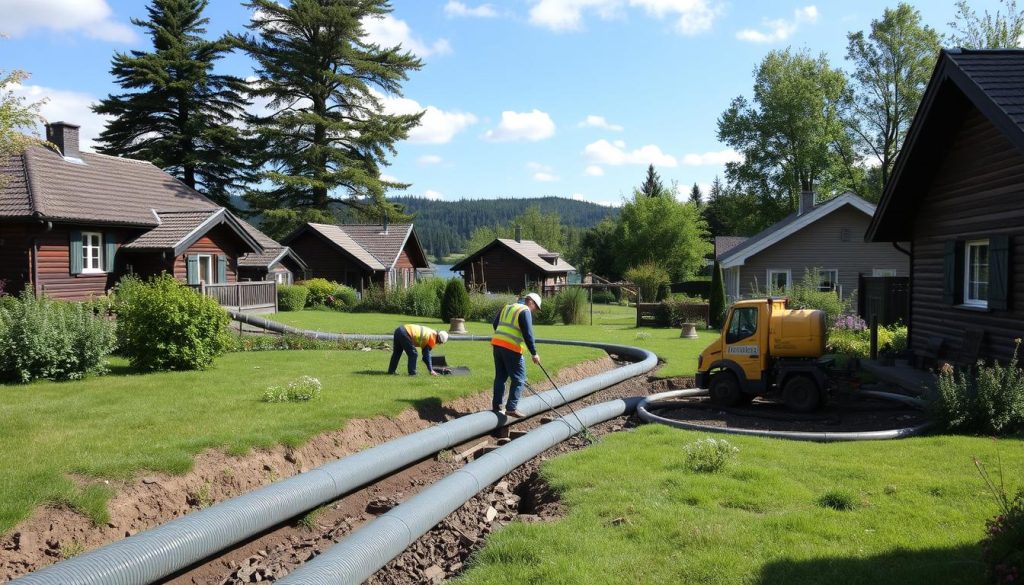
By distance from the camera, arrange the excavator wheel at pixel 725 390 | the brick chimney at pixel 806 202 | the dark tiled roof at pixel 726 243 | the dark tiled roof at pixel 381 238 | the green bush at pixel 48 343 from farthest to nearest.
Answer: the dark tiled roof at pixel 381 238 → the dark tiled roof at pixel 726 243 → the brick chimney at pixel 806 202 → the excavator wheel at pixel 725 390 → the green bush at pixel 48 343

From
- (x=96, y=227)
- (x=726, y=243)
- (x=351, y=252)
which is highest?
(x=726, y=243)

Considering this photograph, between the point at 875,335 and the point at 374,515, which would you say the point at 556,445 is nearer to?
the point at 374,515

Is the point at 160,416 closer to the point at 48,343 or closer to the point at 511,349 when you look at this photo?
the point at 48,343

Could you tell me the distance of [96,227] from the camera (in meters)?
25.2

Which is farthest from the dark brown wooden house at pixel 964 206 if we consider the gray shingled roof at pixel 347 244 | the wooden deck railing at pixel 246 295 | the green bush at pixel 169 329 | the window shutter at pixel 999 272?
the gray shingled roof at pixel 347 244

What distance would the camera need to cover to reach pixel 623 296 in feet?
187

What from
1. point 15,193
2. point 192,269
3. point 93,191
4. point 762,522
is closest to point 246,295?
point 192,269

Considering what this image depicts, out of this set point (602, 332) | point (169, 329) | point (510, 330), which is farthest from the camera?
point (602, 332)

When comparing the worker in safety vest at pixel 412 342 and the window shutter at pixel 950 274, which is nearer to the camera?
the window shutter at pixel 950 274

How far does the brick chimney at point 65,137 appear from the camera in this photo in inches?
1106

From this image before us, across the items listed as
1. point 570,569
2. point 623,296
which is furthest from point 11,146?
point 623,296

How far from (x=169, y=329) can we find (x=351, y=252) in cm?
3079

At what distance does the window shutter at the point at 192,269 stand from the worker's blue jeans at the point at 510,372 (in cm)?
2063

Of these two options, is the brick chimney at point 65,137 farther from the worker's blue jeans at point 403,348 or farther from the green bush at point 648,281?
the green bush at point 648,281
